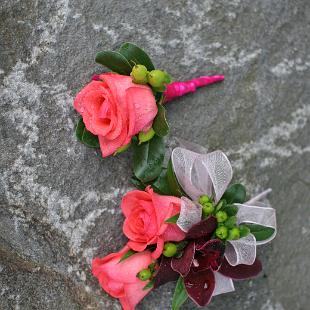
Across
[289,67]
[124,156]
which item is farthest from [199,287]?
[289,67]

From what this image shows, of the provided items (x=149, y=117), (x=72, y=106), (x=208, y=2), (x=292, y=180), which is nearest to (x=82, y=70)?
(x=72, y=106)

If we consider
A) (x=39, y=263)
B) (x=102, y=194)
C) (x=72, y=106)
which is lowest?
(x=39, y=263)

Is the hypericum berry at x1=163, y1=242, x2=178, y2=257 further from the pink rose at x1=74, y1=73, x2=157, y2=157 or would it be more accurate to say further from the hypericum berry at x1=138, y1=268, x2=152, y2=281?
Result: the pink rose at x1=74, y1=73, x2=157, y2=157

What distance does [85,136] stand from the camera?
37.3 inches

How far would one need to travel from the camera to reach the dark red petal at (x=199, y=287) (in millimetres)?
937

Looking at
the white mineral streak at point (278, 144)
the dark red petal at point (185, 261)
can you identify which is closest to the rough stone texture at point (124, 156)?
the white mineral streak at point (278, 144)

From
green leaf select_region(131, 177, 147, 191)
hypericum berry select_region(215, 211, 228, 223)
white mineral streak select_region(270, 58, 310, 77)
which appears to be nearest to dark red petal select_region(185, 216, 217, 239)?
hypericum berry select_region(215, 211, 228, 223)

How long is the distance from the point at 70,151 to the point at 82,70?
0.14 m

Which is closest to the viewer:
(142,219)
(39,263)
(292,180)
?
(142,219)

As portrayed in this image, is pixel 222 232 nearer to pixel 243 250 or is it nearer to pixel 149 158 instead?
pixel 243 250

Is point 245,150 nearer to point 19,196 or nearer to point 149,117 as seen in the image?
point 149,117

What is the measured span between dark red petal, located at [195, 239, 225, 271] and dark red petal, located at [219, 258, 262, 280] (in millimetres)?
35

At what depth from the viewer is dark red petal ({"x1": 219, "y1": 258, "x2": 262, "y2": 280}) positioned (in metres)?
0.98

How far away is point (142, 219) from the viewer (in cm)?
91
